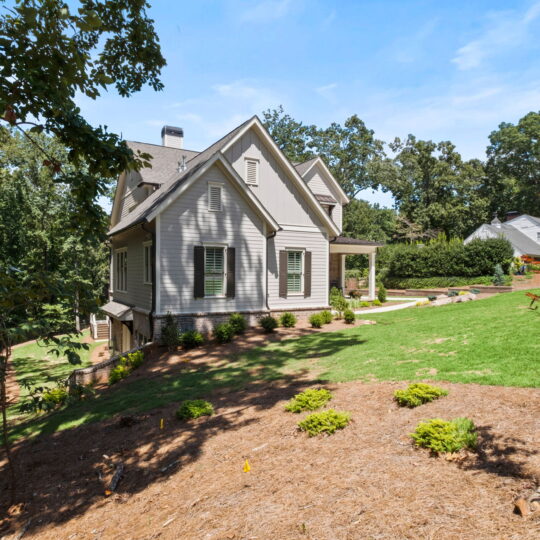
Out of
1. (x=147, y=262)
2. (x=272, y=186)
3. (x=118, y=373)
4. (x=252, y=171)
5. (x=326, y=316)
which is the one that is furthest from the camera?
(x=272, y=186)

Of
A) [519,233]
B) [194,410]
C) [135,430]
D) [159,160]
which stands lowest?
[135,430]

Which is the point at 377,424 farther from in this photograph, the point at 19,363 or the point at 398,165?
the point at 398,165

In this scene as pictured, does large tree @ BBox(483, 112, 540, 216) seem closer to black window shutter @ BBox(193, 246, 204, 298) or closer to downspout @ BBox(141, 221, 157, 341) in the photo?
black window shutter @ BBox(193, 246, 204, 298)

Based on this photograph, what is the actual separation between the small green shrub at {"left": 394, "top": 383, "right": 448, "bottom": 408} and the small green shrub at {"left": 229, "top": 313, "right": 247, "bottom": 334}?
29.8 feet

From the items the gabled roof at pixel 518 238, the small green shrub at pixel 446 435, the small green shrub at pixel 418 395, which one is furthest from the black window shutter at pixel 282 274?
the gabled roof at pixel 518 238

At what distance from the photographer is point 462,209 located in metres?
47.6

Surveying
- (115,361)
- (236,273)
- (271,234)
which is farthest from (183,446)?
(271,234)

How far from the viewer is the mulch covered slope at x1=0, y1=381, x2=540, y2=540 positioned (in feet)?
11.2

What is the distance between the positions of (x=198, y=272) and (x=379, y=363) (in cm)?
780

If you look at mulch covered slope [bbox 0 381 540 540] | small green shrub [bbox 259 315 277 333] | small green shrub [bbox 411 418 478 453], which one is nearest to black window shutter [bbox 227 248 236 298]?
small green shrub [bbox 259 315 277 333]

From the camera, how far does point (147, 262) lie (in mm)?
15305

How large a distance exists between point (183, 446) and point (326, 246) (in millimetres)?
13096

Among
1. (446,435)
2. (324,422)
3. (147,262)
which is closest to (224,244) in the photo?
(147,262)

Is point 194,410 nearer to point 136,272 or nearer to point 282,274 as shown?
point 282,274
